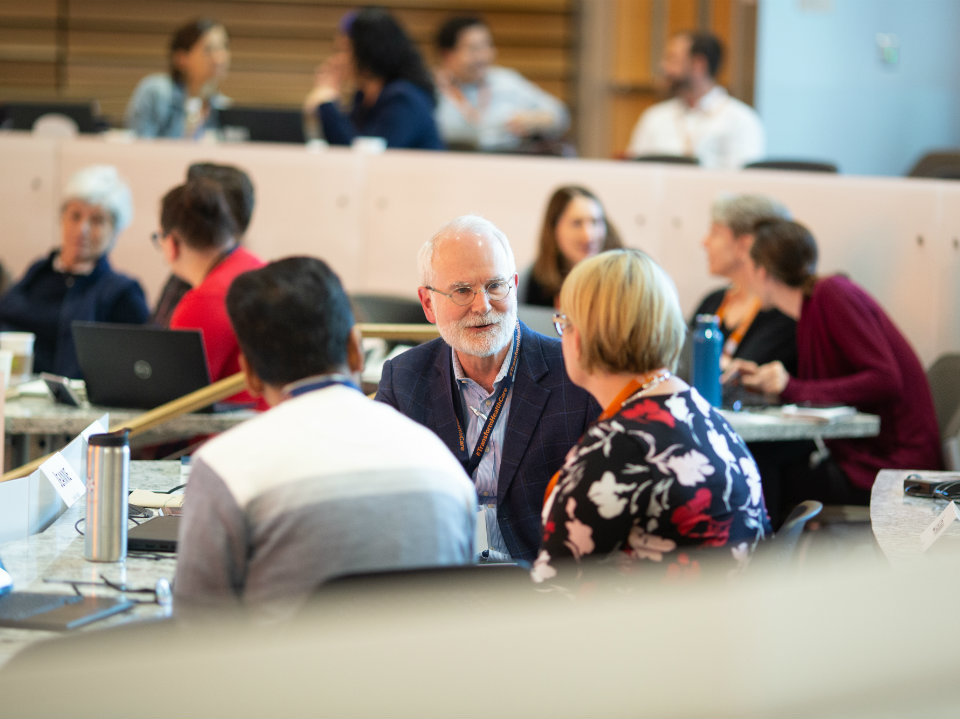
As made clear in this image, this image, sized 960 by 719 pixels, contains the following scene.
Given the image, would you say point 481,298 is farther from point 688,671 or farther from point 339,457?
point 688,671

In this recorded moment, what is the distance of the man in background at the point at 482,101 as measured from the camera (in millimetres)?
6832

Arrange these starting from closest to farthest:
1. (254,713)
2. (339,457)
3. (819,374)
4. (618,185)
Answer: (254,713)
(339,457)
(819,374)
(618,185)

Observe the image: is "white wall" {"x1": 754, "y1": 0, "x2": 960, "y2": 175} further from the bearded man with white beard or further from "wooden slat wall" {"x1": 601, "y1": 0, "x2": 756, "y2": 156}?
the bearded man with white beard

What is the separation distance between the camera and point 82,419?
10.1 ft

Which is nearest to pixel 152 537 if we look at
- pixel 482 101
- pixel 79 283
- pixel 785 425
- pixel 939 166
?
pixel 785 425

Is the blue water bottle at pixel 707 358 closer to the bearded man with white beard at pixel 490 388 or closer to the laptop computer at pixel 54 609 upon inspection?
the bearded man with white beard at pixel 490 388

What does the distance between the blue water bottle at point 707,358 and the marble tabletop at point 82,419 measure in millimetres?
1279

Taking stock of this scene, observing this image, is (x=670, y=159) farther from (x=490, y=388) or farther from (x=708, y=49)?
(x=490, y=388)

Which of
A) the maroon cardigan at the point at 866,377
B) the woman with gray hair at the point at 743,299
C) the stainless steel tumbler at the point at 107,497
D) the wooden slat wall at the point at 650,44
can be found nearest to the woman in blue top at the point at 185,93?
the woman with gray hair at the point at 743,299

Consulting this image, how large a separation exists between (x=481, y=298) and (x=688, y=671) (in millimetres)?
1975

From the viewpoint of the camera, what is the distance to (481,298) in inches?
91.7

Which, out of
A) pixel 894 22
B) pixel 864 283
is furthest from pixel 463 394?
pixel 894 22

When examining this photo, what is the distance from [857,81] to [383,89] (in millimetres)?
3529

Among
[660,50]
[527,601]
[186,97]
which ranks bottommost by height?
[527,601]
